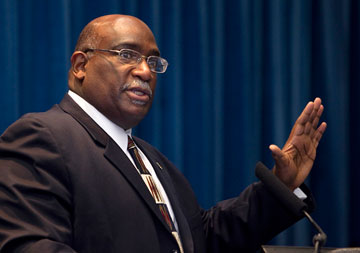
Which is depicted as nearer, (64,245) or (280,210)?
(64,245)

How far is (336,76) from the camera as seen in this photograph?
7.16 feet

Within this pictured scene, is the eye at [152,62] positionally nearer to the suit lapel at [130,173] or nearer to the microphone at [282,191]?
the suit lapel at [130,173]

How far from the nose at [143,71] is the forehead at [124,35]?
0.14 ft

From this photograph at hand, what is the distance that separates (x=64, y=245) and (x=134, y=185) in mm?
275

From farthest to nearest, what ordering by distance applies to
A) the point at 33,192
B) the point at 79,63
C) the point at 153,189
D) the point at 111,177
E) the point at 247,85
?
the point at 247,85 → the point at 79,63 → the point at 153,189 → the point at 111,177 → the point at 33,192

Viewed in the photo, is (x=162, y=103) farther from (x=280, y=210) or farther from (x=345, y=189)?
(x=345, y=189)

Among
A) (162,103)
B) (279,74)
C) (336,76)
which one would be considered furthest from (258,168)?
(336,76)

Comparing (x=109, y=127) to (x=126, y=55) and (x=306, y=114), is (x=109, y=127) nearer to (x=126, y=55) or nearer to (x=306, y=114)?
(x=126, y=55)

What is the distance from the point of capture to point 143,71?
1.41m

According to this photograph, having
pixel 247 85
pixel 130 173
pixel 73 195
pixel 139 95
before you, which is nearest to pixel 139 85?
pixel 139 95

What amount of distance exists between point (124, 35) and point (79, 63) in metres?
0.18

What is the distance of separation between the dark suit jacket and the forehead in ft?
0.76

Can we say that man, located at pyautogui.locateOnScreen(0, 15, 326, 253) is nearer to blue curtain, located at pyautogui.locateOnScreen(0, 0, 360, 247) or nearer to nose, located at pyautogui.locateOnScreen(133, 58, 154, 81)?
nose, located at pyautogui.locateOnScreen(133, 58, 154, 81)

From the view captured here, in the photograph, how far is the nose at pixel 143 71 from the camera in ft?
4.62
